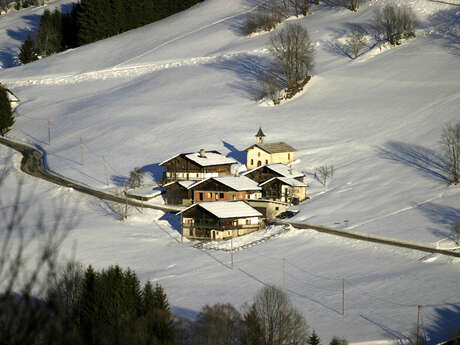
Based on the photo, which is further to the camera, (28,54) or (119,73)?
(28,54)

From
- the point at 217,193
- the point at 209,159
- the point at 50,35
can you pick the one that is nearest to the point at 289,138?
the point at 209,159

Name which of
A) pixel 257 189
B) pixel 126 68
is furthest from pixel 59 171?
pixel 126 68

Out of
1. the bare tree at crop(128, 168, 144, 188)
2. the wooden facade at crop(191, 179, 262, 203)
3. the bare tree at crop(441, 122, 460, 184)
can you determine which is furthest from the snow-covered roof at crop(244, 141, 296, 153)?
the bare tree at crop(441, 122, 460, 184)

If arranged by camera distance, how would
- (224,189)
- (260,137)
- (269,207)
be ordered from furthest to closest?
(260,137)
(224,189)
(269,207)

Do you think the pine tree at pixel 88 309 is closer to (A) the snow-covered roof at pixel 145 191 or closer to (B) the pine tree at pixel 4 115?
(A) the snow-covered roof at pixel 145 191

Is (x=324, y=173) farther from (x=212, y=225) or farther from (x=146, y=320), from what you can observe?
(x=146, y=320)

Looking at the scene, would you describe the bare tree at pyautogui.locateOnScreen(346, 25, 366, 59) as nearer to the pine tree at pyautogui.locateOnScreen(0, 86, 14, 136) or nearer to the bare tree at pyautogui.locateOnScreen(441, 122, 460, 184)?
the bare tree at pyautogui.locateOnScreen(441, 122, 460, 184)
